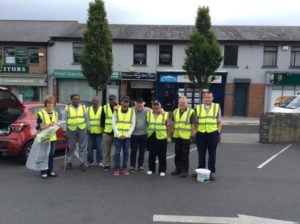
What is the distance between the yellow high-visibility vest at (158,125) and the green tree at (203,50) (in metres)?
12.2

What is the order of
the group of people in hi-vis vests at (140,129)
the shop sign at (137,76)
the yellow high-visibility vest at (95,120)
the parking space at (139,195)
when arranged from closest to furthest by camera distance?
the parking space at (139,195) → the group of people in hi-vis vests at (140,129) → the yellow high-visibility vest at (95,120) → the shop sign at (137,76)

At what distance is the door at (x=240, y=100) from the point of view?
2203 centimetres

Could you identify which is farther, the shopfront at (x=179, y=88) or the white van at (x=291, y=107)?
the shopfront at (x=179, y=88)

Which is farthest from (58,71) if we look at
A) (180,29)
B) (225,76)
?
(225,76)

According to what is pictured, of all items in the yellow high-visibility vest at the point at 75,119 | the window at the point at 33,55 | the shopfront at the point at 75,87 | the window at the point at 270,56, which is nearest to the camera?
the yellow high-visibility vest at the point at 75,119

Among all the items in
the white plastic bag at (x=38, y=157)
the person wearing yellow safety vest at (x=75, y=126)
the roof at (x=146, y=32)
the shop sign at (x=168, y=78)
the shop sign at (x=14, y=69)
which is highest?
the roof at (x=146, y=32)

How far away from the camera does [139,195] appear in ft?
17.2

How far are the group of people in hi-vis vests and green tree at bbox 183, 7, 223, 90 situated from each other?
12051mm

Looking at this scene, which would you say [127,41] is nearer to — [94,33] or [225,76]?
[94,33]

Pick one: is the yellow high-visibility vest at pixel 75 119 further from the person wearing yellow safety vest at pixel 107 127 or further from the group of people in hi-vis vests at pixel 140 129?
the person wearing yellow safety vest at pixel 107 127

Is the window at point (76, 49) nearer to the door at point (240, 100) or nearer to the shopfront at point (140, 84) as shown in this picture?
the shopfront at point (140, 84)

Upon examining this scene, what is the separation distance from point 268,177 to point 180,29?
63.1 ft

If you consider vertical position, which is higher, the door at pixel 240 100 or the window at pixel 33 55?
the window at pixel 33 55

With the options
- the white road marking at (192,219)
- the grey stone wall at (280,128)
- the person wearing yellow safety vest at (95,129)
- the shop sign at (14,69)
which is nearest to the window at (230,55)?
the grey stone wall at (280,128)
